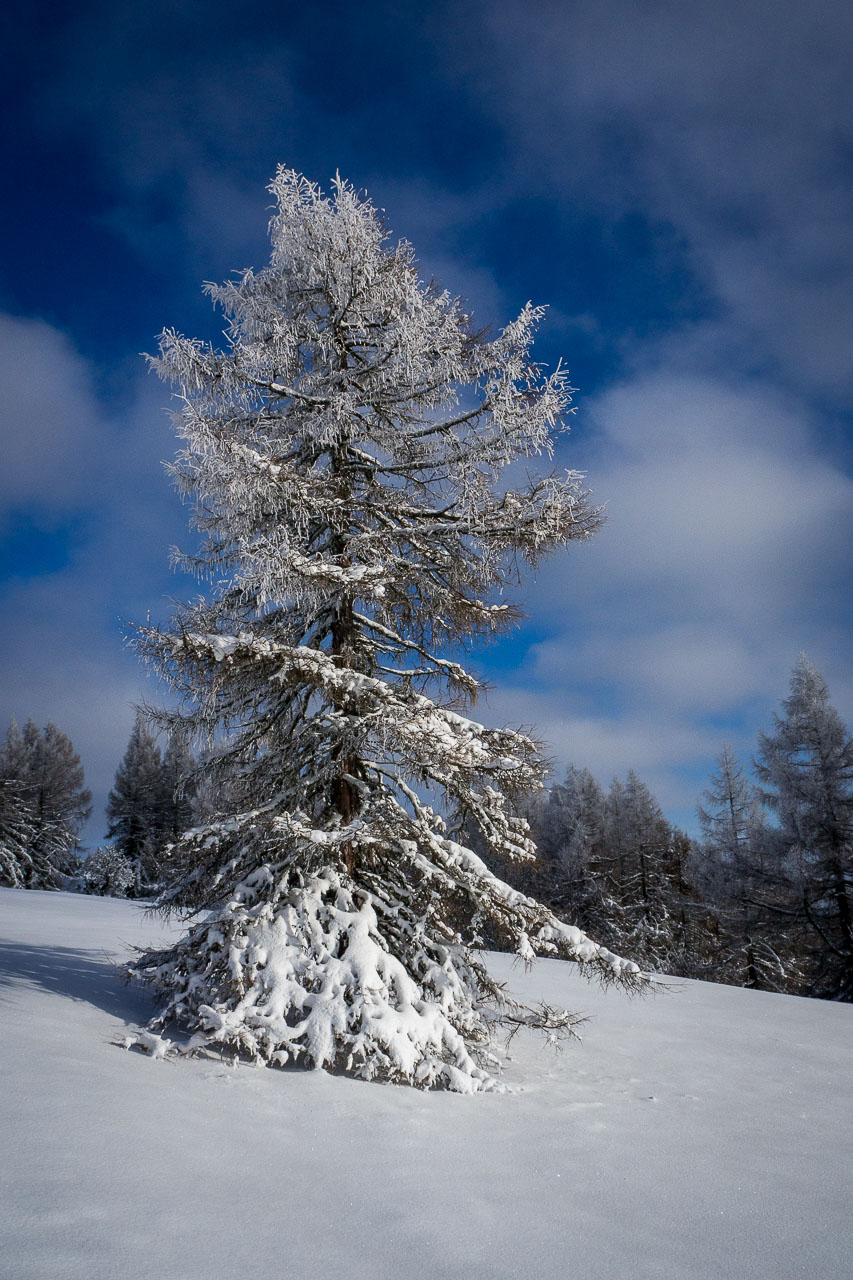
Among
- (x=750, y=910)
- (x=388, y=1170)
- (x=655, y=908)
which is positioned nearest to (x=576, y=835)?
(x=655, y=908)

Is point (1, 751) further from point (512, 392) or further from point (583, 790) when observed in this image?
point (512, 392)

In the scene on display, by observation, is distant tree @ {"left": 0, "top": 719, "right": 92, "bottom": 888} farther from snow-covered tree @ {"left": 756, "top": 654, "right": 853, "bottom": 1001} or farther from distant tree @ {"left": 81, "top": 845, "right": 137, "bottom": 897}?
snow-covered tree @ {"left": 756, "top": 654, "right": 853, "bottom": 1001}

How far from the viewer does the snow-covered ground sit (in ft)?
8.14

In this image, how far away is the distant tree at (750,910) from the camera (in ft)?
63.2

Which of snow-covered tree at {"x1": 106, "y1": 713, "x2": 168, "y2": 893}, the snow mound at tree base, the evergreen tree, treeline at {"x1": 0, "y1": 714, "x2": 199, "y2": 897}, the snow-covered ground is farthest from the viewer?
snow-covered tree at {"x1": 106, "y1": 713, "x2": 168, "y2": 893}

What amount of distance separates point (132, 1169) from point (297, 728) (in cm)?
425

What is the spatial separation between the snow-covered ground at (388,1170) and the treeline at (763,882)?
328 inches

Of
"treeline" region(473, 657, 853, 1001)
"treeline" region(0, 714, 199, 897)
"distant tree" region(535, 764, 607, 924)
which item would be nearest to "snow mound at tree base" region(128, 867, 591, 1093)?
"treeline" region(473, 657, 853, 1001)

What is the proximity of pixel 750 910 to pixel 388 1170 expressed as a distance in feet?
64.0

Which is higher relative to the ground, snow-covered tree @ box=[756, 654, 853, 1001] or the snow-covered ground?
snow-covered tree @ box=[756, 654, 853, 1001]

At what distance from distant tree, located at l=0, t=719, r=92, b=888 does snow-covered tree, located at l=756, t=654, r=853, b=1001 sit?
→ 95.5 feet

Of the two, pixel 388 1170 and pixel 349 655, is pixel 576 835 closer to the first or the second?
pixel 349 655

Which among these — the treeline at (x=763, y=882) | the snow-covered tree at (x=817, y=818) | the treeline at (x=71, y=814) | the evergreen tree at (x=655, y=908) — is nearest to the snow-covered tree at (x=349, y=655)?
the treeline at (x=763, y=882)

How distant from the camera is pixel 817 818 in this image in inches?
710
